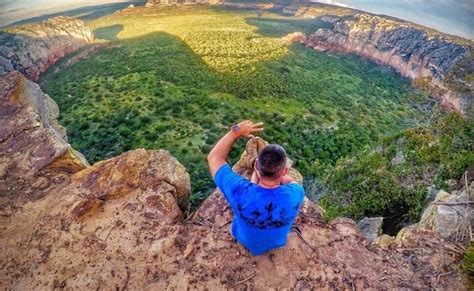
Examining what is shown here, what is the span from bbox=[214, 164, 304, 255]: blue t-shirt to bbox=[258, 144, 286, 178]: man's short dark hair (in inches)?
13.5

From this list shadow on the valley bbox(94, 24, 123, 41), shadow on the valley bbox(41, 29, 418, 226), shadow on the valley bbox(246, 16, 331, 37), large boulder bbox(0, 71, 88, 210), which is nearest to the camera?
large boulder bbox(0, 71, 88, 210)

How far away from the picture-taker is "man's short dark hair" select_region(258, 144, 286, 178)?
3.81 meters

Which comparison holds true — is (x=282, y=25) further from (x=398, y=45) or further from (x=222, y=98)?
(x=222, y=98)

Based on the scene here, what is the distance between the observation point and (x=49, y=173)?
7012 mm

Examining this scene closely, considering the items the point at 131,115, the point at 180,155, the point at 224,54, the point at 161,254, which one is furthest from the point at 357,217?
the point at 224,54

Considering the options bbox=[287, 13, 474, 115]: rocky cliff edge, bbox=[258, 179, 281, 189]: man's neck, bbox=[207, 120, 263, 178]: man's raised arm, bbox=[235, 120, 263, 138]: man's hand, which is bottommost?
bbox=[287, 13, 474, 115]: rocky cliff edge

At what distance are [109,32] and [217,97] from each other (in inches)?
2469

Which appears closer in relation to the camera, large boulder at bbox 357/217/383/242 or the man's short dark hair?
the man's short dark hair

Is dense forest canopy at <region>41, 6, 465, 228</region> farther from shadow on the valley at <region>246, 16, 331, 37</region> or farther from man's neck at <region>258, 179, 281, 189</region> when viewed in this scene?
man's neck at <region>258, 179, 281, 189</region>

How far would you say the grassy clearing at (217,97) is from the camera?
3288 centimetres

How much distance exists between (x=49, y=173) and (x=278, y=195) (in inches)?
198

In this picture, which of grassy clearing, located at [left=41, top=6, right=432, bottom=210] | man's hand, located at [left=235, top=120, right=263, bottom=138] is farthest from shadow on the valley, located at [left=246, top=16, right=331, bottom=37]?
man's hand, located at [left=235, top=120, right=263, bottom=138]

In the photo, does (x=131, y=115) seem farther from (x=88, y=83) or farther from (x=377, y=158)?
(x=377, y=158)

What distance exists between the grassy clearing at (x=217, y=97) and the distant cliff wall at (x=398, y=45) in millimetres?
3998
